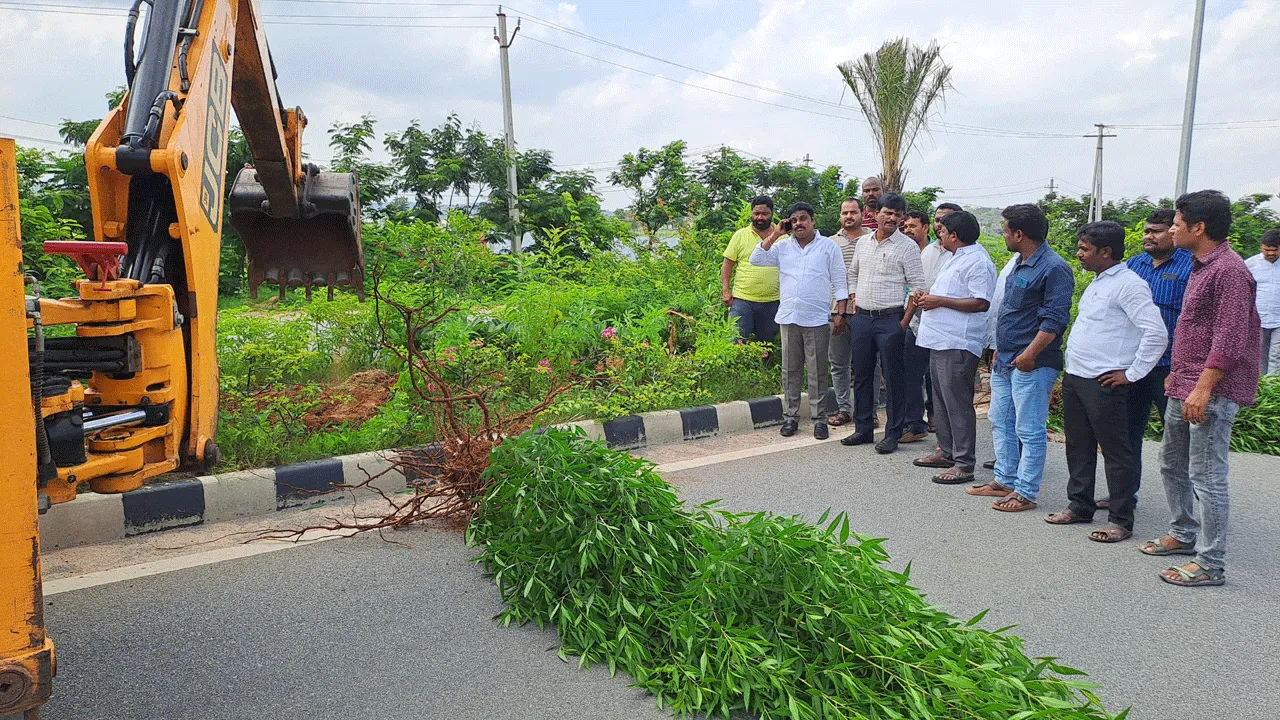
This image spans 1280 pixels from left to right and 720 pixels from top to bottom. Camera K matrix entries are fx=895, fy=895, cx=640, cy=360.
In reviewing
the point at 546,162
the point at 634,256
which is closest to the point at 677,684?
the point at 634,256

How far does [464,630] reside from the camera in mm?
3549

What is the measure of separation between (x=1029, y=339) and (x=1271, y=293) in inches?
206

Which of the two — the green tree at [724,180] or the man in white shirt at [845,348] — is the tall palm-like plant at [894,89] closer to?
the green tree at [724,180]

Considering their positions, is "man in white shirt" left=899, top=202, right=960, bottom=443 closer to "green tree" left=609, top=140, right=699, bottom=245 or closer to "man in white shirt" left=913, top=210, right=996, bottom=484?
"man in white shirt" left=913, top=210, right=996, bottom=484

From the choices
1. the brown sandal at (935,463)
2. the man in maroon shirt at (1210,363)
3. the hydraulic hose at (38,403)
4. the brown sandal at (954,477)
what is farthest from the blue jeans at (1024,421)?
the hydraulic hose at (38,403)

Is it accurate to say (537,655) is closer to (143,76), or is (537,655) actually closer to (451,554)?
(451,554)

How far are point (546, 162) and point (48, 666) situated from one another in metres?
16.2

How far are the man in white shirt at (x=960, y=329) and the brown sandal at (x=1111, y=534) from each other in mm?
1106

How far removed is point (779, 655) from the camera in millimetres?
2957

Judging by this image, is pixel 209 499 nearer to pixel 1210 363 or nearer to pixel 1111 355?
pixel 1111 355

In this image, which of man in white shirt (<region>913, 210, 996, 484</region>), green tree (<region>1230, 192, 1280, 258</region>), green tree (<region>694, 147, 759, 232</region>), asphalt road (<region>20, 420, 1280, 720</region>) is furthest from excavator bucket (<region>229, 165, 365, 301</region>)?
green tree (<region>1230, 192, 1280, 258</region>)

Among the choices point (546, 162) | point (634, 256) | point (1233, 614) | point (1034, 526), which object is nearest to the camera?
point (1233, 614)

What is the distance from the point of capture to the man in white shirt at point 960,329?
5.86 m

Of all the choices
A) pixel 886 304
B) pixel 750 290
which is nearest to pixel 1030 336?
pixel 886 304
